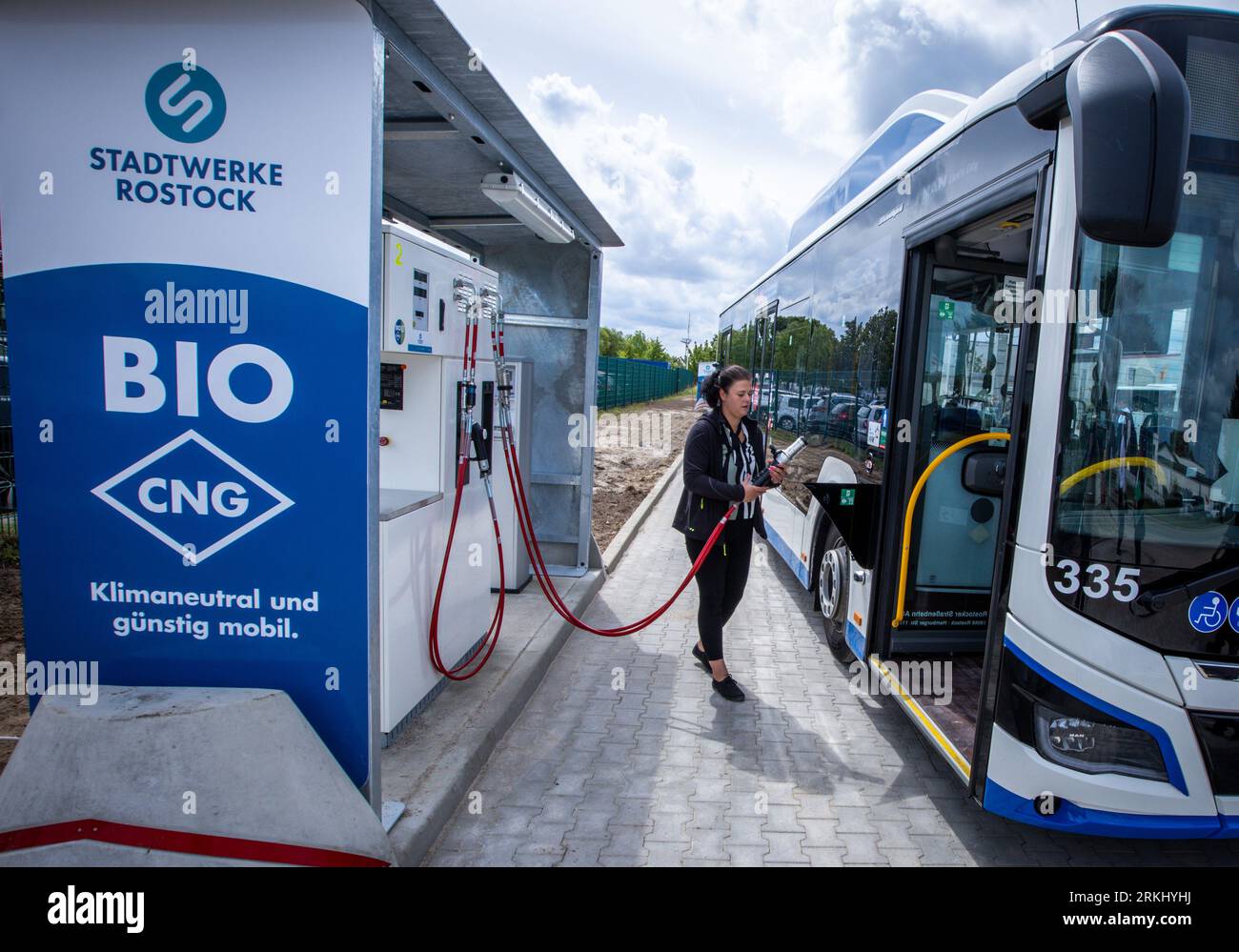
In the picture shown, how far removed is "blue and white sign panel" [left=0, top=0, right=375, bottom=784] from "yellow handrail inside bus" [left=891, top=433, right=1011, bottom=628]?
281cm

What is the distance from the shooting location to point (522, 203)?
4719mm

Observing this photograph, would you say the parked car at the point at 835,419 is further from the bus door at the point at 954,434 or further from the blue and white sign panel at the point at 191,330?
the blue and white sign panel at the point at 191,330

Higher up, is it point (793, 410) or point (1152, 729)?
point (793, 410)

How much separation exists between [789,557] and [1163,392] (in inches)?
170

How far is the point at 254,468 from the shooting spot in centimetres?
269

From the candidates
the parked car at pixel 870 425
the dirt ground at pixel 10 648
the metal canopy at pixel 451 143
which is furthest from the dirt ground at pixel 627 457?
the dirt ground at pixel 10 648

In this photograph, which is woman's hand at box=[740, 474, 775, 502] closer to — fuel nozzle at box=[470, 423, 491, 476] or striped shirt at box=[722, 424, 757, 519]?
striped shirt at box=[722, 424, 757, 519]

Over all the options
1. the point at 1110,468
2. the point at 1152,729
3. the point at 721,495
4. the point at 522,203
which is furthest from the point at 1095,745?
the point at 522,203

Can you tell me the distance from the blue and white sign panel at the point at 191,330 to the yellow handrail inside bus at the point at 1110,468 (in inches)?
98.2

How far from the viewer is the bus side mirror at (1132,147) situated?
2195 mm

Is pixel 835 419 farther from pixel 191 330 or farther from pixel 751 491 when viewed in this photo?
pixel 191 330

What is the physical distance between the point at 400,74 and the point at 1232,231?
3027 mm

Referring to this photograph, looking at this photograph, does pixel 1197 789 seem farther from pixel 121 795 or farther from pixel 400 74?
pixel 400 74
